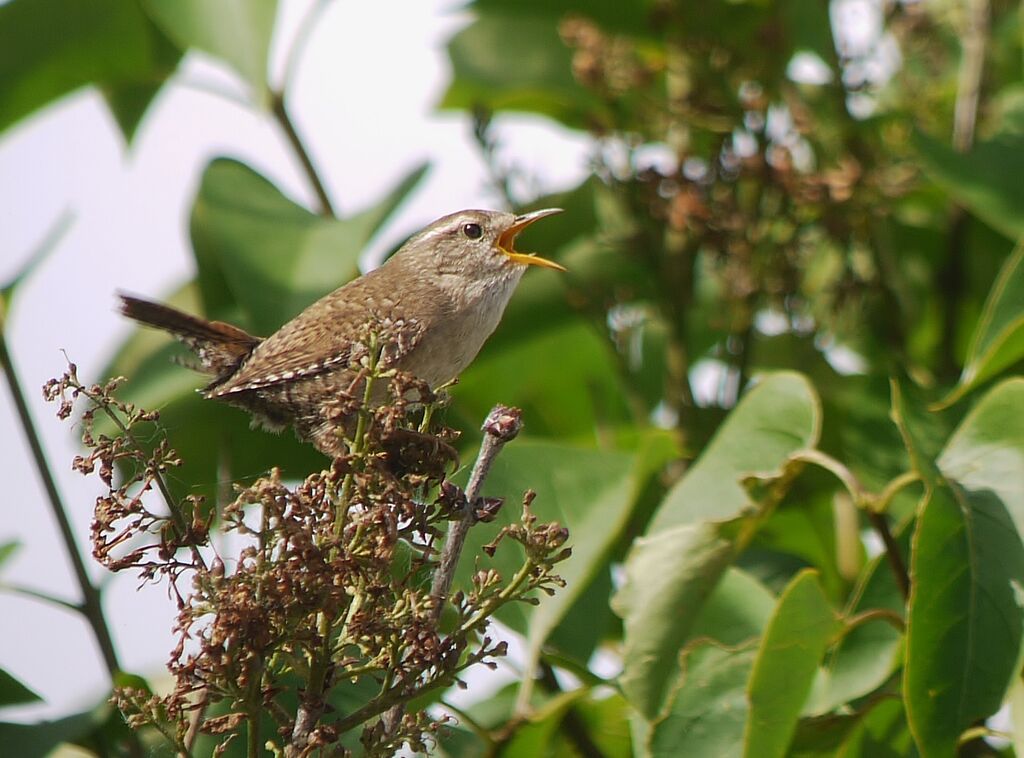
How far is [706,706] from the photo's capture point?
7.86 feet

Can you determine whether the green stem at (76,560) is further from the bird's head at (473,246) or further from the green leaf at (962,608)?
the green leaf at (962,608)

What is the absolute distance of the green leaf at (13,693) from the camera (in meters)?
2.52

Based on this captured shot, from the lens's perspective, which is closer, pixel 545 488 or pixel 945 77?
pixel 545 488

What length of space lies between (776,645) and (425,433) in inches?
31.4

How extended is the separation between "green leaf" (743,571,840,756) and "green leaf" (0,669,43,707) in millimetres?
1250

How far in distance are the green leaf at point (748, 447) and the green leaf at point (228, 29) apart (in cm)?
138

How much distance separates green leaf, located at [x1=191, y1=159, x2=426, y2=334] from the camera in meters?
2.87

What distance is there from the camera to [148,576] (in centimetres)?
158

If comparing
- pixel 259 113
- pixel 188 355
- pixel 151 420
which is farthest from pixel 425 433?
pixel 259 113

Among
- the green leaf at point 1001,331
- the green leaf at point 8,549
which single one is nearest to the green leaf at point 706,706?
the green leaf at point 1001,331

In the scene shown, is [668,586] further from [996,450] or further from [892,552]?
[996,450]

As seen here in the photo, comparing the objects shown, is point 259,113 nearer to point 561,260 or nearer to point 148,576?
point 561,260

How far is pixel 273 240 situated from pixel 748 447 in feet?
3.54

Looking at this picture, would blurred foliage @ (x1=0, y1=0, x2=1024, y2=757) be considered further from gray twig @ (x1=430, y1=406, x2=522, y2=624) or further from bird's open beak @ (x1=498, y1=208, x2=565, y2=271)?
gray twig @ (x1=430, y1=406, x2=522, y2=624)
